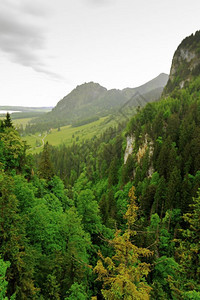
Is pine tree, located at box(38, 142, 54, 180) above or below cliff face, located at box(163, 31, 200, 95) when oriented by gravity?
below

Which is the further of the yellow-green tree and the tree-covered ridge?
the tree-covered ridge

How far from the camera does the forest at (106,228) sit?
38.2 ft

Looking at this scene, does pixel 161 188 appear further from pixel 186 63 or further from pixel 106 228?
pixel 186 63

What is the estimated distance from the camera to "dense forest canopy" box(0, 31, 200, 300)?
458 inches

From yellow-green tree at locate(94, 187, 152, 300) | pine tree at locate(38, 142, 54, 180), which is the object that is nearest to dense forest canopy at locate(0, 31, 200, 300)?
yellow-green tree at locate(94, 187, 152, 300)

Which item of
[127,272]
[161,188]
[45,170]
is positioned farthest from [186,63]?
[127,272]

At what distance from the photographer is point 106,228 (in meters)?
32.1

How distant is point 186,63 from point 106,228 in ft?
484

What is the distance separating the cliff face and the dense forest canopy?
57.1m

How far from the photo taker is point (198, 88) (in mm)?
99188

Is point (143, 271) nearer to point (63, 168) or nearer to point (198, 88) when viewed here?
point (198, 88)

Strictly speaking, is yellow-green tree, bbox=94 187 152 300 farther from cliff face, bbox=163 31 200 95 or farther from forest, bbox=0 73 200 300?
cliff face, bbox=163 31 200 95

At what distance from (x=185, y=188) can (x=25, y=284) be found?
45609mm

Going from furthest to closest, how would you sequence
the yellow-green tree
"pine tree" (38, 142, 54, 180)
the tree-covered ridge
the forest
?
1. "pine tree" (38, 142, 54, 180)
2. the tree-covered ridge
3. the forest
4. the yellow-green tree
